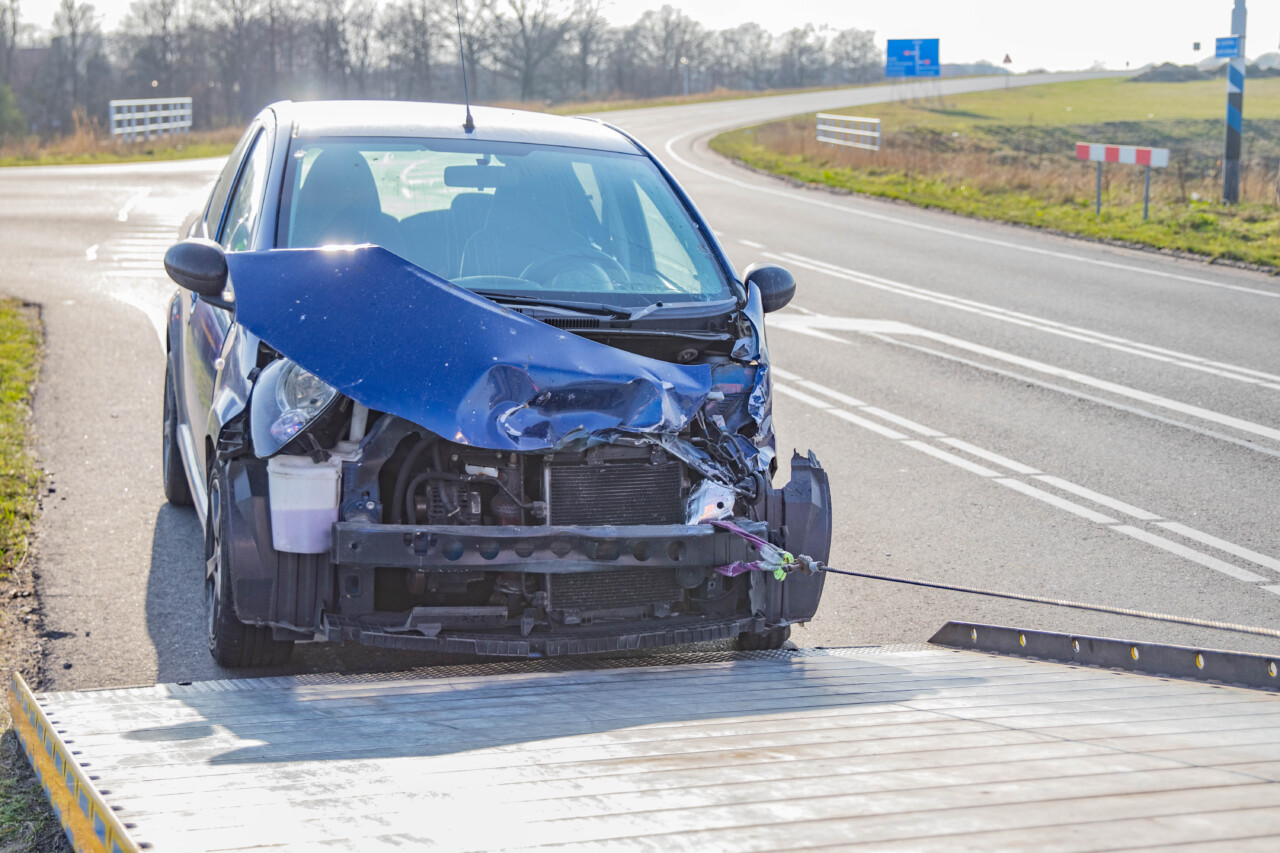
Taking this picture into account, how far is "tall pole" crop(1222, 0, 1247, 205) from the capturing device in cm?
2014

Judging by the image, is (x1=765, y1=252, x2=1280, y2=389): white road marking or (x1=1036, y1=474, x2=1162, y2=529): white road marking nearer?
(x1=1036, y1=474, x2=1162, y2=529): white road marking

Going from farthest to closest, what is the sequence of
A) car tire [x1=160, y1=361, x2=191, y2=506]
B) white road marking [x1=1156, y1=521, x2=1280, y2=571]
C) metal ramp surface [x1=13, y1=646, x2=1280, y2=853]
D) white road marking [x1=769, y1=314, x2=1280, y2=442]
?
white road marking [x1=769, y1=314, x2=1280, y2=442] → car tire [x1=160, y1=361, x2=191, y2=506] → white road marking [x1=1156, y1=521, x2=1280, y2=571] → metal ramp surface [x1=13, y1=646, x2=1280, y2=853]

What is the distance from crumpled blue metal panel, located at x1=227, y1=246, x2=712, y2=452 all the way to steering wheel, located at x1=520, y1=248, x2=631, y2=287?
650 mm

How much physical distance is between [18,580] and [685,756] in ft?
11.7

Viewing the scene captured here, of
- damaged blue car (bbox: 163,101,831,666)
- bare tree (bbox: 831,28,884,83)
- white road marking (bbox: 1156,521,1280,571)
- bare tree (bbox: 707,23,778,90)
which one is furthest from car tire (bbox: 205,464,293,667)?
bare tree (bbox: 831,28,884,83)

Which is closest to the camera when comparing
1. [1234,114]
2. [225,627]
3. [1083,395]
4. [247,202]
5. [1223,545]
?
[225,627]

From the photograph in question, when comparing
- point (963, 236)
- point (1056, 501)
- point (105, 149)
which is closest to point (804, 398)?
point (1056, 501)

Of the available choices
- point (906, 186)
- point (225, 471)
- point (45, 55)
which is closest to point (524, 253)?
point (225, 471)

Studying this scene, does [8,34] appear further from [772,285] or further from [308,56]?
[772,285]

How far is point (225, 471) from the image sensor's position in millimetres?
4340

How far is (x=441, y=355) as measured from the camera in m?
4.24

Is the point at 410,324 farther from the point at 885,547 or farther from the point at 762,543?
the point at 885,547

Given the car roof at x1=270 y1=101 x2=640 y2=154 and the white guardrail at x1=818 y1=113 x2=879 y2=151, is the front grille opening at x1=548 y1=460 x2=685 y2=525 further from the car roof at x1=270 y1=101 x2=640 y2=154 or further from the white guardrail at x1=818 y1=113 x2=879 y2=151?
the white guardrail at x1=818 y1=113 x2=879 y2=151

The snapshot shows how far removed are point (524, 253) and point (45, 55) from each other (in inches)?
3593
